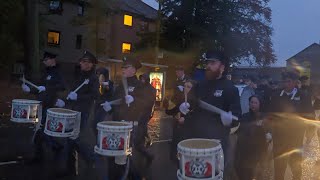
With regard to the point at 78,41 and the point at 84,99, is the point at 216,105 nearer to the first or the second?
the point at 84,99

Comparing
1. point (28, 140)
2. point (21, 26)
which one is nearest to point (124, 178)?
point (28, 140)

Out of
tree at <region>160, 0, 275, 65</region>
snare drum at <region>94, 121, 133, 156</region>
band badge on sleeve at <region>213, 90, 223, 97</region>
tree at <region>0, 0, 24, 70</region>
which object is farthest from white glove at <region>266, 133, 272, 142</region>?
tree at <region>160, 0, 275, 65</region>

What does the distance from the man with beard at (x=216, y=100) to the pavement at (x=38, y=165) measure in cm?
166

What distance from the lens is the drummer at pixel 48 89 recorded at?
763cm

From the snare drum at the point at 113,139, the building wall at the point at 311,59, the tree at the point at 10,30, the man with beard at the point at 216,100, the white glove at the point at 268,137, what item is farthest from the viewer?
the building wall at the point at 311,59

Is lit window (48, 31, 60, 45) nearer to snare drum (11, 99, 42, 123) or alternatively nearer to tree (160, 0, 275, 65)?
tree (160, 0, 275, 65)

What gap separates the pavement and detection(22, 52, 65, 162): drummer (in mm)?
391

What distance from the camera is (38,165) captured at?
759cm

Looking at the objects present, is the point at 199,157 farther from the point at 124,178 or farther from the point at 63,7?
the point at 63,7

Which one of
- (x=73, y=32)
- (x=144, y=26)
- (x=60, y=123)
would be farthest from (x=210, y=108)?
(x=144, y=26)

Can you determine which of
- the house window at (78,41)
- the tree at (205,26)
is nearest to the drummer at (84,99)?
the tree at (205,26)

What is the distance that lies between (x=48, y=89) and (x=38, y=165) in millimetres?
1384

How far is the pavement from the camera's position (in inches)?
276

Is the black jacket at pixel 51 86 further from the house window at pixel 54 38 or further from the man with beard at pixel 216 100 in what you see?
the house window at pixel 54 38
